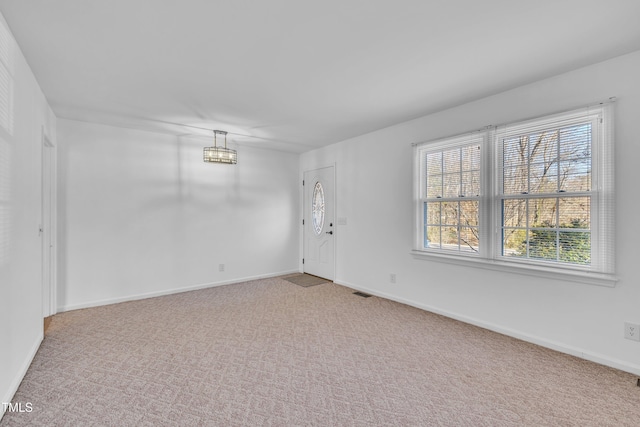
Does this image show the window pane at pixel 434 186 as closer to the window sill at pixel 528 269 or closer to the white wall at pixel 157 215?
the window sill at pixel 528 269

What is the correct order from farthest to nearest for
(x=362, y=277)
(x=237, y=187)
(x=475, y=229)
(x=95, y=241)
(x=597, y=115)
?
(x=237, y=187)
(x=362, y=277)
(x=95, y=241)
(x=475, y=229)
(x=597, y=115)

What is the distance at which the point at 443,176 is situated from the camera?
3650 mm

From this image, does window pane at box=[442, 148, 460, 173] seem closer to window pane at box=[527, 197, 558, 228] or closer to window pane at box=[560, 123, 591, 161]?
window pane at box=[527, 197, 558, 228]

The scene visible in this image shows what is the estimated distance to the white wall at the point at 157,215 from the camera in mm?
3803

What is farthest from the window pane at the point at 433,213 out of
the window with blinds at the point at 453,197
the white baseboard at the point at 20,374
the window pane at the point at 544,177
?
the white baseboard at the point at 20,374

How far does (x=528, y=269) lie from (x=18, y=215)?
4288 millimetres

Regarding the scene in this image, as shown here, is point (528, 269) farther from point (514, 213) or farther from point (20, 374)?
point (20, 374)

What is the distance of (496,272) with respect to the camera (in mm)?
3092

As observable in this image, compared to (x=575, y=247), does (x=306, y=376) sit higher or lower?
lower

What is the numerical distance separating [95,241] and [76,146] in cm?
125

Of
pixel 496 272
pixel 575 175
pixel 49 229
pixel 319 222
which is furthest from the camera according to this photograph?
pixel 319 222

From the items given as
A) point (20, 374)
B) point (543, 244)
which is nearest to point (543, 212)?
point (543, 244)

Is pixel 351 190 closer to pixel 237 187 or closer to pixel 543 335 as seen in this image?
pixel 237 187

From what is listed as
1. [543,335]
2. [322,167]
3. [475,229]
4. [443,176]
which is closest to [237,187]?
[322,167]
